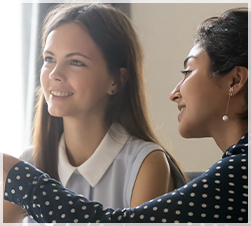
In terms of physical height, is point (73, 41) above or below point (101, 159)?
above

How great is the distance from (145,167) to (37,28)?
452 mm

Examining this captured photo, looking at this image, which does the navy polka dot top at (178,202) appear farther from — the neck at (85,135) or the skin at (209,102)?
the neck at (85,135)

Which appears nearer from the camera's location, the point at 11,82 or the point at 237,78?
the point at 237,78

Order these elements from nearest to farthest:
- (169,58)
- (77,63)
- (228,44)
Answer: (228,44)
(77,63)
(169,58)

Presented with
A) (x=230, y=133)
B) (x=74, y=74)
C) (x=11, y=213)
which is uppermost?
(x=74, y=74)

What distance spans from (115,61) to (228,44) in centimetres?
24

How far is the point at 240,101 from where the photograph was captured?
493mm

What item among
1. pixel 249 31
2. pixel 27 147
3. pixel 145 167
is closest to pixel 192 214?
pixel 145 167

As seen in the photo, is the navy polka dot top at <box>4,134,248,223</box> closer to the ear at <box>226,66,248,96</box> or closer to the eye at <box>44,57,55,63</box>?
the ear at <box>226,66,248,96</box>

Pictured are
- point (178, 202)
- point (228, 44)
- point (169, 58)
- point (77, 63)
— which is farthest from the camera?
point (169, 58)

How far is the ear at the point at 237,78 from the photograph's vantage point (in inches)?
18.8

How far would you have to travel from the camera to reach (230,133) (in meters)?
0.50

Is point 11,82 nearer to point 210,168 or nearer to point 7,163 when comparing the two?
point 7,163

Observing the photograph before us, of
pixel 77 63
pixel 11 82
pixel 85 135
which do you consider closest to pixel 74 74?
pixel 77 63
